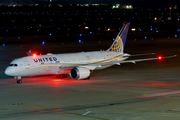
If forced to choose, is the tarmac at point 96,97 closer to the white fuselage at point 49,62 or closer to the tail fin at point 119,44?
the white fuselage at point 49,62

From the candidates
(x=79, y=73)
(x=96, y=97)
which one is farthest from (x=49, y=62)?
(x=96, y=97)

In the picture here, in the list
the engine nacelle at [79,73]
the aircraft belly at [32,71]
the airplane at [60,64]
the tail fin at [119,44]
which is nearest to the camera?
the aircraft belly at [32,71]

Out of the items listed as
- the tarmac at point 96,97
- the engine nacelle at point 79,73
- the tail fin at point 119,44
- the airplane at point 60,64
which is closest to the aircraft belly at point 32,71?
the airplane at point 60,64

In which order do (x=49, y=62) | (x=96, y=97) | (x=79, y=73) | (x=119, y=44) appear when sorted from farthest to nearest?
(x=119, y=44), (x=49, y=62), (x=79, y=73), (x=96, y=97)

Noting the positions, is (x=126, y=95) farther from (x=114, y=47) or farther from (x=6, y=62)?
(x=6, y=62)

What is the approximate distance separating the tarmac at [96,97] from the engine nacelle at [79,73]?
27.7 inches

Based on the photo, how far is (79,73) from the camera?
42.7 meters

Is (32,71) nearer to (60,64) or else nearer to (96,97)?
(60,64)

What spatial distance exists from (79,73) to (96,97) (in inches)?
404

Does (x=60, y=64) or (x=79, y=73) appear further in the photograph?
(x=60, y=64)

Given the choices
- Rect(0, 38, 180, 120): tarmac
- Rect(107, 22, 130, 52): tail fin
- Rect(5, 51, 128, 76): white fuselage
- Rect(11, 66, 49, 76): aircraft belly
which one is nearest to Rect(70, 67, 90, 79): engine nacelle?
Rect(0, 38, 180, 120): tarmac

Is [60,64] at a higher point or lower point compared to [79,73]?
higher

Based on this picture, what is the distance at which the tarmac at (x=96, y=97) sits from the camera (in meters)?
25.9

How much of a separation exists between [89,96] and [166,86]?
1014 centimetres
